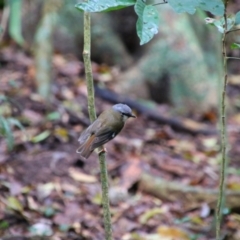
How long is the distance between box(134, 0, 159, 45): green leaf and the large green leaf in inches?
2.9

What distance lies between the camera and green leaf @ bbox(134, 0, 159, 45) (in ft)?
6.35

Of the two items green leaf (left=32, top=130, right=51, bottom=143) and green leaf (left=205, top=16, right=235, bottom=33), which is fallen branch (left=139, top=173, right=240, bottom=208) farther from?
green leaf (left=205, top=16, right=235, bottom=33)

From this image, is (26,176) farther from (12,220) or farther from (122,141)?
(122,141)

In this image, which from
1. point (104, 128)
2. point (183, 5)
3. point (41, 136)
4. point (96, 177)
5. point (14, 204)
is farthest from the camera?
point (41, 136)

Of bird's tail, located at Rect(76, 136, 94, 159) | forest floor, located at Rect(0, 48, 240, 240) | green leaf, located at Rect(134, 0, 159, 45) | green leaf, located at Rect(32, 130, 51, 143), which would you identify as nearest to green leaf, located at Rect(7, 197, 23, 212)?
forest floor, located at Rect(0, 48, 240, 240)

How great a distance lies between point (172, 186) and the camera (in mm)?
5000

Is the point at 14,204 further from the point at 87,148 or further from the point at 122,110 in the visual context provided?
the point at 122,110

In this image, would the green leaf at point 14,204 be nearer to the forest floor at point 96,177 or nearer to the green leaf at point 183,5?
the forest floor at point 96,177

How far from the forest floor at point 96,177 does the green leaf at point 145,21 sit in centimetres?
198

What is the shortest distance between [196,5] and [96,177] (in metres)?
3.28

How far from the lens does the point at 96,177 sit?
5105 mm

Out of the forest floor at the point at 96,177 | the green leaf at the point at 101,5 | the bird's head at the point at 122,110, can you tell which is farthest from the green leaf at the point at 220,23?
the forest floor at the point at 96,177

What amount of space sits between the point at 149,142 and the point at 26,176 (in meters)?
1.82

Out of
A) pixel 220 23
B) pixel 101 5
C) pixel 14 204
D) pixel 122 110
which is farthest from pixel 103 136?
pixel 14 204
